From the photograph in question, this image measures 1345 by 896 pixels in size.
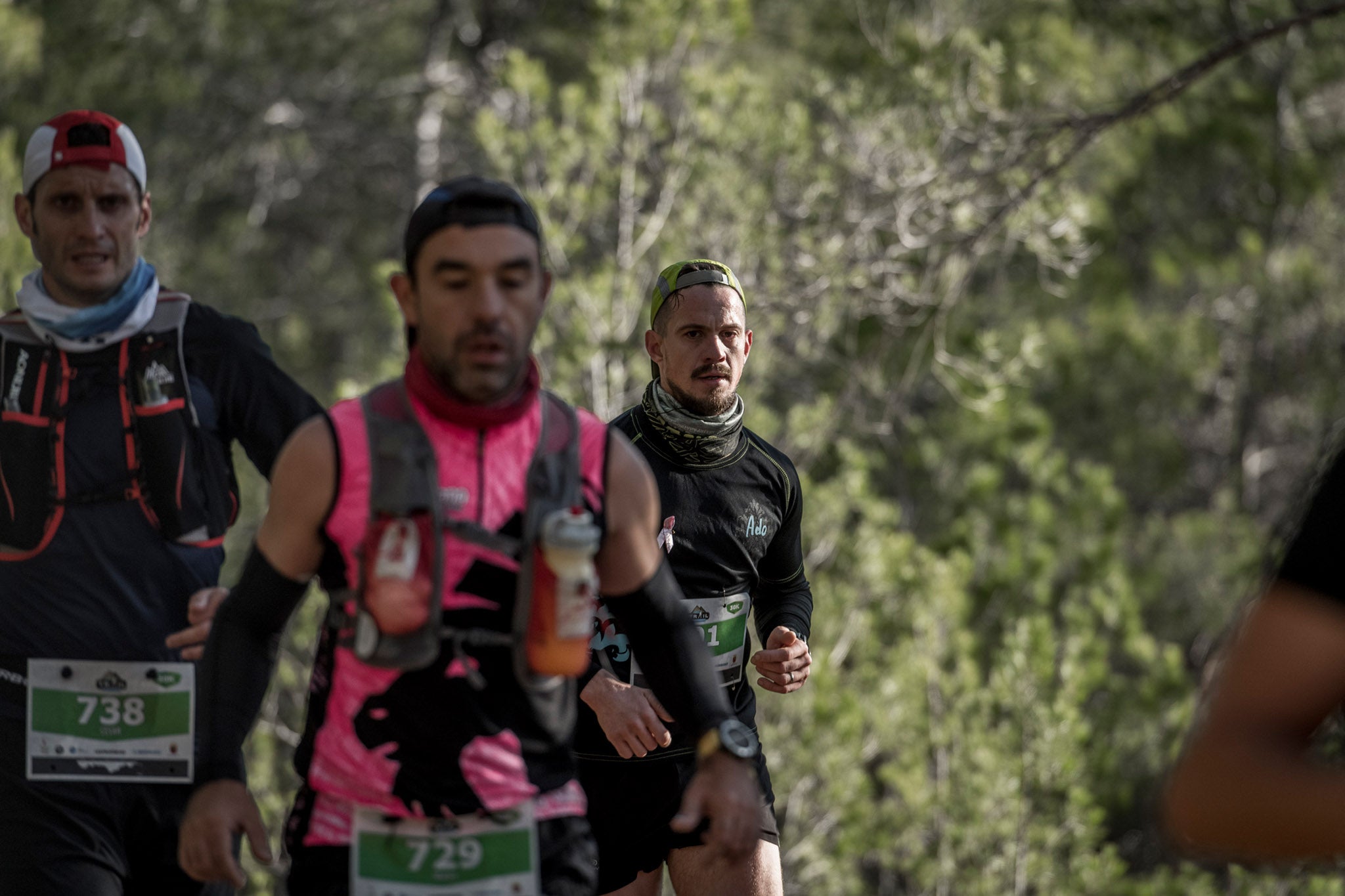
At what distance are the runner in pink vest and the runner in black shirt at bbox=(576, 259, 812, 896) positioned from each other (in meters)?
1.47

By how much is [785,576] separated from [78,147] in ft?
7.14

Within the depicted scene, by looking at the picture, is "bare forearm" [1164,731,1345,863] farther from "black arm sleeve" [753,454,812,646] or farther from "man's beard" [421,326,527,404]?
"black arm sleeve" [753,454,812,646]

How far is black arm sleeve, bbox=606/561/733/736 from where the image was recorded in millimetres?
2850

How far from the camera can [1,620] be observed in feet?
11.2

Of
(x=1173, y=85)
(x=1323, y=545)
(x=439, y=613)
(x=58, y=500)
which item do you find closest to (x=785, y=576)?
(x=58, y=500)

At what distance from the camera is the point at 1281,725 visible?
1.65 metres

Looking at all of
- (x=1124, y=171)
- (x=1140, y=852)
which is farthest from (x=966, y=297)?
(x=1140, y=852)

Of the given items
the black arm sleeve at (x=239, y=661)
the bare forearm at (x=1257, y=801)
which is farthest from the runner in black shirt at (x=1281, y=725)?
the black arm sleeve at (x=239, y=661)

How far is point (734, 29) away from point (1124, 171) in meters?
10.5

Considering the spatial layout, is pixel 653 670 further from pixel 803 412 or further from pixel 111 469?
pixel 803 412

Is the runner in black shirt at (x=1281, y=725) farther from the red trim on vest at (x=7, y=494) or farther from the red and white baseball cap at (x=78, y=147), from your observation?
the red and white baseball cap at (x=78, y=147)

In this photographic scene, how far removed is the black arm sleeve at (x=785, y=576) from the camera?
14.8ft

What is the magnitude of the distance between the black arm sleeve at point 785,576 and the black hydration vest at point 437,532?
5.95ft

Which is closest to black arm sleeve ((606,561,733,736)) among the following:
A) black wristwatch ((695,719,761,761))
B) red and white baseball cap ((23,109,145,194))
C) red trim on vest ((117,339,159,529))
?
black wristwatch ((695,719,761,761))
